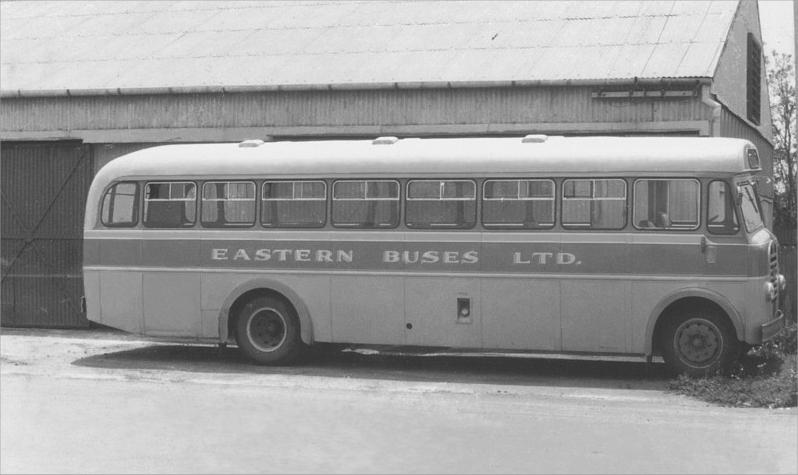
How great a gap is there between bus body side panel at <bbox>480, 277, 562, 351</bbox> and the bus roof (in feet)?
4.52

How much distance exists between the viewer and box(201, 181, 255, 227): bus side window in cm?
1675

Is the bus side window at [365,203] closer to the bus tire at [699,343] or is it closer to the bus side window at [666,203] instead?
the bus side window at [666,203]

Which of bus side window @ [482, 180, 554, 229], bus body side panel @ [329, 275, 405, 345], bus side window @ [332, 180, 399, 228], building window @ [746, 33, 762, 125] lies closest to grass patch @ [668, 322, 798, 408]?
bus side window @ [482, 180, 554, 229]

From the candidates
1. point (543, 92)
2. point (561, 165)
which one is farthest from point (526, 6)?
point (561, 165)

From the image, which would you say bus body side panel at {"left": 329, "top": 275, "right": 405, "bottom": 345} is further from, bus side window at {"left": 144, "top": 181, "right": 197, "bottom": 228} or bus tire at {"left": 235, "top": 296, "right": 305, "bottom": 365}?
bus side window at {"left": 144, "top": 181, "right": 197, "bottom": 228}

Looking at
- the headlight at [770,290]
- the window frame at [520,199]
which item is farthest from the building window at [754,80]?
the window frame at [520,199]

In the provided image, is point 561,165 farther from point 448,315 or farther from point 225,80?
point 225,80

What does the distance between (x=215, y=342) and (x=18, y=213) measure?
681 centimetres

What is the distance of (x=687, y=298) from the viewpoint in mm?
15086

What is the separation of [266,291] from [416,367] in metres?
2.22

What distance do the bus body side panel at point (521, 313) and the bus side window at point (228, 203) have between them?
3.36 metres

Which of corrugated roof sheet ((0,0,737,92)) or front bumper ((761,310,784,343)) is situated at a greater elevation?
corrugated roof sheet ((0,0,737,92))

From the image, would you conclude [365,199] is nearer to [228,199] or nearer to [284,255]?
[284,255]

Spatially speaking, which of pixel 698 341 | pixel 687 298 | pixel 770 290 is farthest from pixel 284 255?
pixel 770 290
